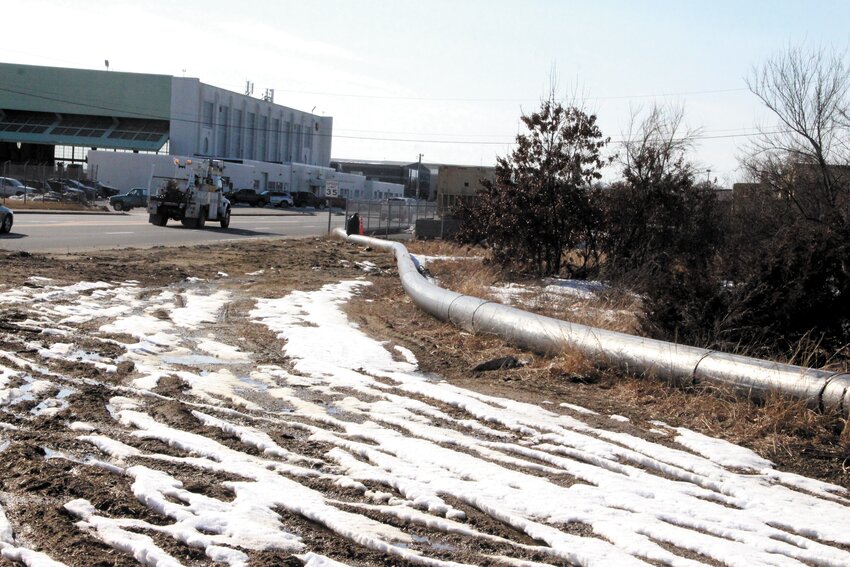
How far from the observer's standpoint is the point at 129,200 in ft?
192

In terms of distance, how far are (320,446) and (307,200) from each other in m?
88.5

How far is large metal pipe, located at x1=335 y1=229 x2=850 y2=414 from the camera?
7443 millimetres

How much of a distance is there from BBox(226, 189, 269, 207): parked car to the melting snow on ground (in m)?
72.7

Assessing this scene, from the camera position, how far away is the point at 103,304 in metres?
12.6

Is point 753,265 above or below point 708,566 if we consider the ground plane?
above

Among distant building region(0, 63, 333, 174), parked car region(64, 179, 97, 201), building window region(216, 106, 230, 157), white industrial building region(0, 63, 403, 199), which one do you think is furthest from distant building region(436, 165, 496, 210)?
building window region(216, 106, 230, 157)

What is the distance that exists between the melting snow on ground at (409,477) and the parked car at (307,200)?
82607mm

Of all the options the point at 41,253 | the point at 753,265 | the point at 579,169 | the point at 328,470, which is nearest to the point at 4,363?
the point at 328,470

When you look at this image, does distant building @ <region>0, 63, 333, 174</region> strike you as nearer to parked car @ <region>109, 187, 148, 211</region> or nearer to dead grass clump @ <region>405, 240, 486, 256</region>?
parked car @ <region>109, 187, 148, 211</region>

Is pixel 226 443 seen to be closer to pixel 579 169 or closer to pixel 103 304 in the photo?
pixel 103 304

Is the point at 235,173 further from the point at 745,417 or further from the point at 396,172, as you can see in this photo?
the point at 396,172

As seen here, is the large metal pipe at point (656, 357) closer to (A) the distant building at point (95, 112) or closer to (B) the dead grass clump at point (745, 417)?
(B) the dead grass clump at point (745, 417)

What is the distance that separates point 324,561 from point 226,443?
6.77 ft

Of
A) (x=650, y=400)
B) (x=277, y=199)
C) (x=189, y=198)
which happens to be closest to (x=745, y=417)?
(x=650, y=400)
